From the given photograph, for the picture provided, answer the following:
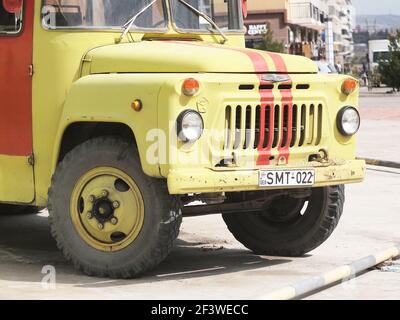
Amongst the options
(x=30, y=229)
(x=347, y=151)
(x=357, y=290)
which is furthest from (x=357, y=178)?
(x=30, y=229)

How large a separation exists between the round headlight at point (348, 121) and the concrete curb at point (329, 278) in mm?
1010

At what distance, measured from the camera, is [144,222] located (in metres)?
7.52

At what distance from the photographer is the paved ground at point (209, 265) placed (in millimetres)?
7344

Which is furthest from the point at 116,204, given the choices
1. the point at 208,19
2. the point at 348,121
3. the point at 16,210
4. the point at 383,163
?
the point at 383,163

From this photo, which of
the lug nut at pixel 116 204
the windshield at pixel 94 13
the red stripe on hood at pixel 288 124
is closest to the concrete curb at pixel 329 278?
the red stripe on hood at pixel 288 124

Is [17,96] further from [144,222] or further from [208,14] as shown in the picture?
[208,14]

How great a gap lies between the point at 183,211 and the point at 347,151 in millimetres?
1364

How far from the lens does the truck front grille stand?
7.58 m

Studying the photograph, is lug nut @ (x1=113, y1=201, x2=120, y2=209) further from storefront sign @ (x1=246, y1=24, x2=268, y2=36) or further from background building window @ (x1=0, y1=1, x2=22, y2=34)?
storefront sign @ (x1=246, y1=24, x2=268, y2=36)

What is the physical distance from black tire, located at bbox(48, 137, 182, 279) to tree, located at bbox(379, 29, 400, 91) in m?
46.7

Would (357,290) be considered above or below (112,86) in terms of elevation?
below

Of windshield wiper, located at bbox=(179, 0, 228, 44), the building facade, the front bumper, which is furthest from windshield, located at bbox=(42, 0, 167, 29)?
the building facade

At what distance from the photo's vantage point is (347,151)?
8234 millimetres

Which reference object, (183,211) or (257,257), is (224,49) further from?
(257,257)
